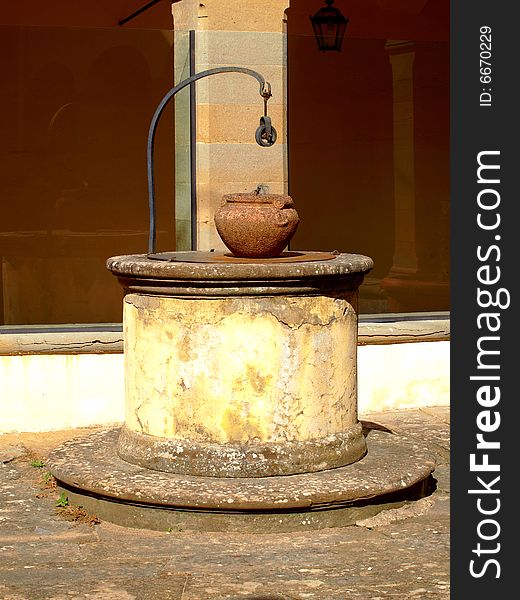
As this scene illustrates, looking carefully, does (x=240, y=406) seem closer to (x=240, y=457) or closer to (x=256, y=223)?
(x=240, y=457)

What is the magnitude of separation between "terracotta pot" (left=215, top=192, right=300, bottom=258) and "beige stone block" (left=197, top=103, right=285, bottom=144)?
1.92 m

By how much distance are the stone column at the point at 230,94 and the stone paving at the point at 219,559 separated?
259 cm

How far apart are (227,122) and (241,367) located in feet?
8.83

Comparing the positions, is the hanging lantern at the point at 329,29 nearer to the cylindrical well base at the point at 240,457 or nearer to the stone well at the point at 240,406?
the stone well at the point at 240,406

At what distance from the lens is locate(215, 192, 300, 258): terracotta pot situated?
6.31 meters

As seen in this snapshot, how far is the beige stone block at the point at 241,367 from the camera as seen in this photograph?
6051mm

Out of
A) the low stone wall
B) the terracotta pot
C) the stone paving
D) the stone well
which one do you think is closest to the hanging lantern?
the low stone wall

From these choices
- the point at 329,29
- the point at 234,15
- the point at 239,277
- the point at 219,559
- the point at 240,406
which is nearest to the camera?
the point at 219,559

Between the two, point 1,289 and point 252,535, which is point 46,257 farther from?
point 252,535

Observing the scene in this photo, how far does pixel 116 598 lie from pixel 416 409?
13.4ft

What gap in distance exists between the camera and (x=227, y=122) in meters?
8.31

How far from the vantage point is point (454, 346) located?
3701 millimetres

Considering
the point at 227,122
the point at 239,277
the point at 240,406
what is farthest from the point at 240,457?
the point at 227,122

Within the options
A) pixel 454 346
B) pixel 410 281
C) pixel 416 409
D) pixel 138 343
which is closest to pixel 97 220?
pixel 410 281
